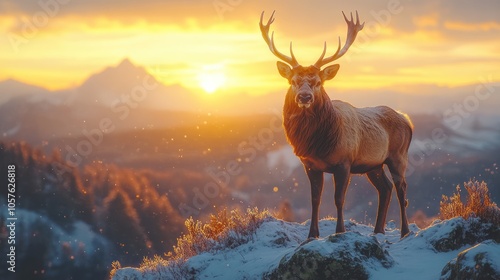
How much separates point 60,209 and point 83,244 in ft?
15.5

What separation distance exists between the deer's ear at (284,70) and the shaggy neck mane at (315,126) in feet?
0.79

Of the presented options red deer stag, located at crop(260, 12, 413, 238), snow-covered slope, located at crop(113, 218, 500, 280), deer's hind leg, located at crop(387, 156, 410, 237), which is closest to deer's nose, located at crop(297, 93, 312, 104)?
red deer stag, located at crop(260, 12, 413, 238)

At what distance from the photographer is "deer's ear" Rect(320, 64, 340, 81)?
10017 millimetres

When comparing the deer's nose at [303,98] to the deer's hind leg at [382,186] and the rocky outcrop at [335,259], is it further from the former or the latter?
the deer's hind leg at [382,186]

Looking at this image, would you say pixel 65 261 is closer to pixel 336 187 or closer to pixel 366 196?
pixel 336 187

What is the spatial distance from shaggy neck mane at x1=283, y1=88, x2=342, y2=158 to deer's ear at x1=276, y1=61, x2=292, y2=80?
24 cm

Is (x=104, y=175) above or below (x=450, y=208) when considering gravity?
above

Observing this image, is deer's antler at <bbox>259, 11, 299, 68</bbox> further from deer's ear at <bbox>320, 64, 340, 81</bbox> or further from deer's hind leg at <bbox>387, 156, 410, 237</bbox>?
deer's hind leg at <bbox>387, 156, 410, 237</bbox>

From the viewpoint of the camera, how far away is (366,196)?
4021 inches

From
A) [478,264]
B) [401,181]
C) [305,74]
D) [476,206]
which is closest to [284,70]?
[305,74]

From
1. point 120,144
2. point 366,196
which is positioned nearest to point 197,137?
point 120,144

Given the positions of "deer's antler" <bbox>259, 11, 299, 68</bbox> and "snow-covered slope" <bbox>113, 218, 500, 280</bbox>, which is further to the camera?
"deer's antler" <bbox>259, 11, 299, 68</bbox>

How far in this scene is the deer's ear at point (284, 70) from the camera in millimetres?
10016

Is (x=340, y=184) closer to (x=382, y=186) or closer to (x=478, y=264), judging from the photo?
(x=382, y=186)
